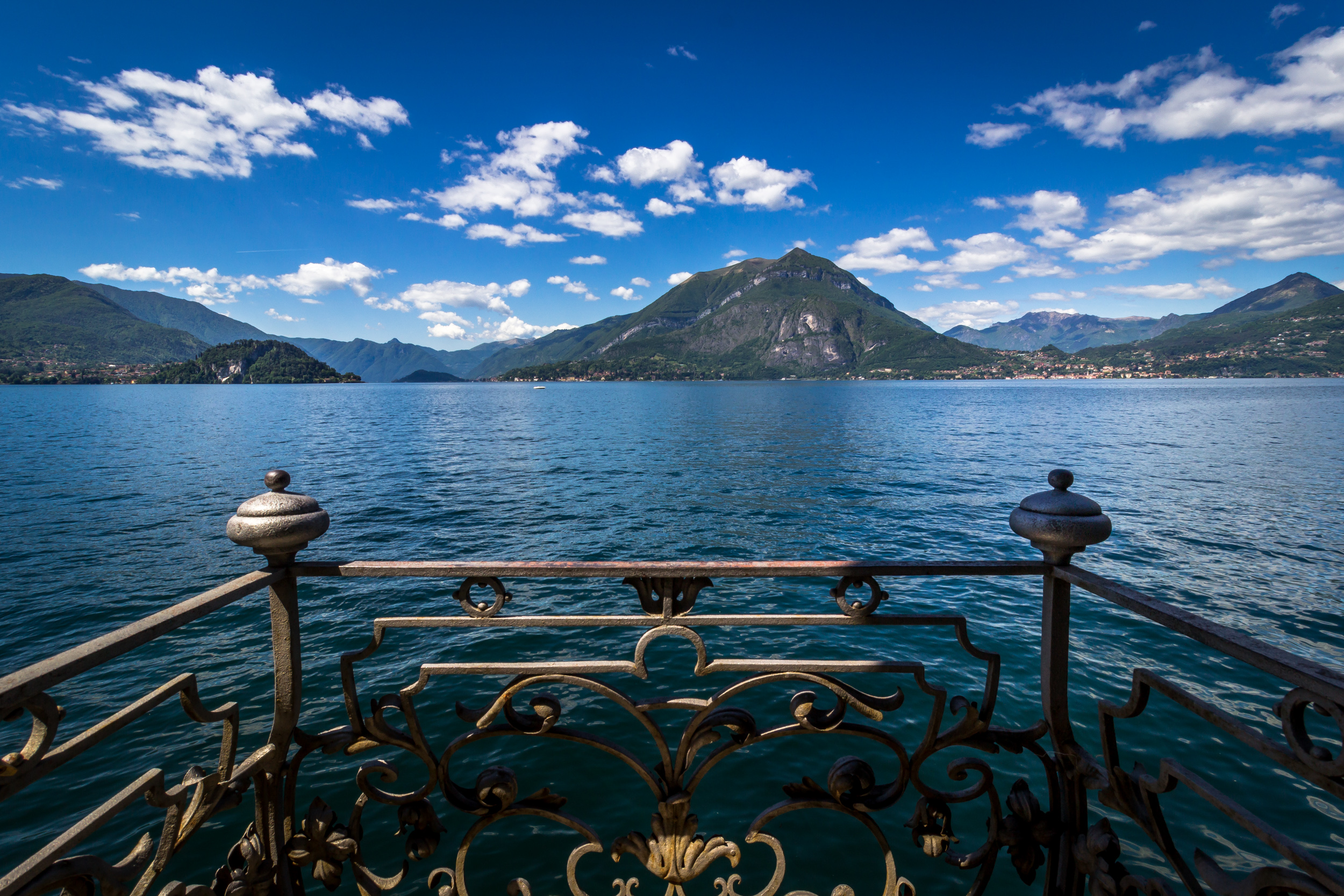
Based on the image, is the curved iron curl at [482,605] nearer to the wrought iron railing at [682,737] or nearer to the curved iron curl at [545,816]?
the wrought iron railing at [682,737]

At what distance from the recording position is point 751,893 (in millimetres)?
4742

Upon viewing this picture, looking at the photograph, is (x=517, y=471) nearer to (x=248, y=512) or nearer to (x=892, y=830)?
(x=892, y=830)

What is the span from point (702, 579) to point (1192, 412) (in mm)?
73189

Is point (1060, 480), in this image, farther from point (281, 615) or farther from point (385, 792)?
point (281, 615)

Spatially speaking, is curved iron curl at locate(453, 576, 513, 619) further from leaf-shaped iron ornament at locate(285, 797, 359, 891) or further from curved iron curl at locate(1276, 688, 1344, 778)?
curved iron curl at locate(1276, 688, 1344, 778)

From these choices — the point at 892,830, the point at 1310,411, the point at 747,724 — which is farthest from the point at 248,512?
the point at 1310,411

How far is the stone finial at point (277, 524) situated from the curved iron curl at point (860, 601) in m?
2.03

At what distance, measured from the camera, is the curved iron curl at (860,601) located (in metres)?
2.36

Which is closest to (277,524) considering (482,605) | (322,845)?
(482,605)

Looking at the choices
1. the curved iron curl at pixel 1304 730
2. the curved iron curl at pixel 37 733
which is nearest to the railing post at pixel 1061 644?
the curved iron curl at pixel 1304 730

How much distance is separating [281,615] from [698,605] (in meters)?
10.8

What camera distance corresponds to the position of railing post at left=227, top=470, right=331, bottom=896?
233 cm

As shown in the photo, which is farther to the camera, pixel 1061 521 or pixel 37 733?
pixel 1061 521

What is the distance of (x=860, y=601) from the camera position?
7.84ft
